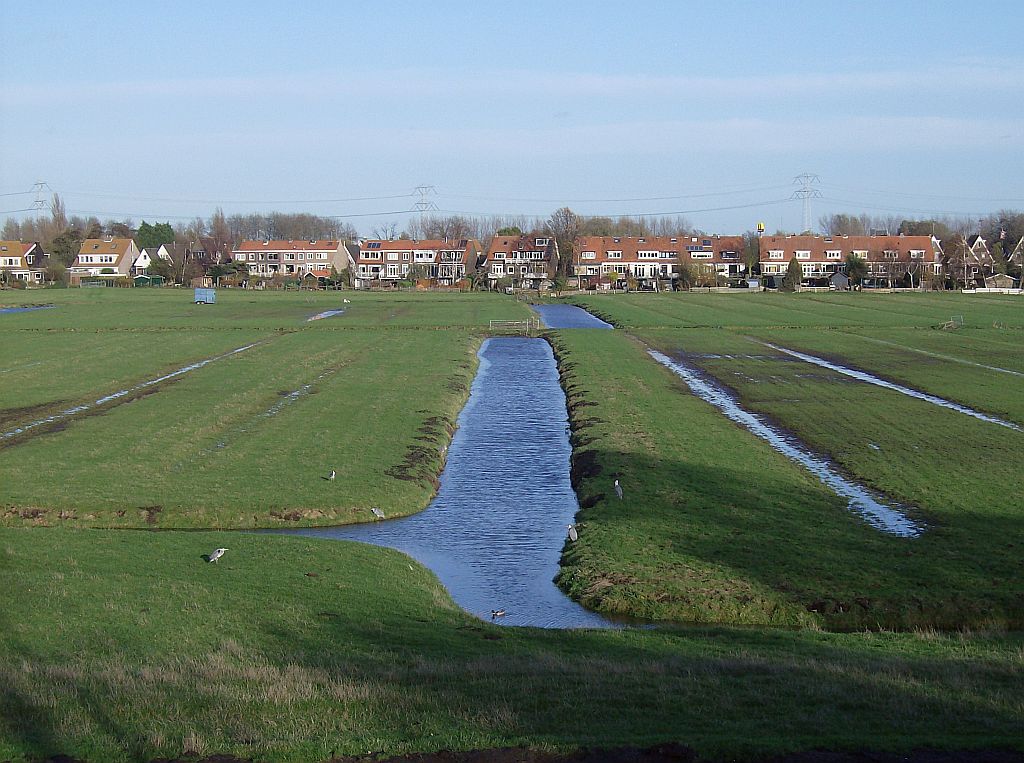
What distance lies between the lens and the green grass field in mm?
12633

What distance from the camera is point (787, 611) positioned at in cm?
1997

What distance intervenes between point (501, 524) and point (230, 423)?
15745 mm

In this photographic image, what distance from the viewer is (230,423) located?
39.8 meters

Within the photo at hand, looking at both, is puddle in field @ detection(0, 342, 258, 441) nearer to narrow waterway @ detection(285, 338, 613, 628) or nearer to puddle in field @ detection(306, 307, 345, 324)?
narrow waterway @ detection(285, 338, 613, 628)

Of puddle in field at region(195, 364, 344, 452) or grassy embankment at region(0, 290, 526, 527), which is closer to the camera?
grassy embankment at region(0, 290, 526, 527)

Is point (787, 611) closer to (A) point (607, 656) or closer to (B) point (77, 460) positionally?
(A) point (607, 656)

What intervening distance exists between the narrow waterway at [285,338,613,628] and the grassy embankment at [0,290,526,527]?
3.15 ft

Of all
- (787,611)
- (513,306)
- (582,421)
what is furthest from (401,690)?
(513,306)

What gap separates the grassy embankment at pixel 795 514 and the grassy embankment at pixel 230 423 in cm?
649

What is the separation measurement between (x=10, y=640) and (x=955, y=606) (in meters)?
15.8

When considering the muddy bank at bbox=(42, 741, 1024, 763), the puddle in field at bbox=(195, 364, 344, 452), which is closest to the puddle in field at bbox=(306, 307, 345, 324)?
the puddle in field at bbox=(195, 364, 344, 452)

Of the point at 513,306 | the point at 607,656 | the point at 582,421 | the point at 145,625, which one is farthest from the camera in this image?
the point at 513,306

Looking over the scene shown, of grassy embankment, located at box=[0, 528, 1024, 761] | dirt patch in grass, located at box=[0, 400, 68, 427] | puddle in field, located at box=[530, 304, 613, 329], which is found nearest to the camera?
grassy embankment, located at box=[0, 528, 1024, 761]

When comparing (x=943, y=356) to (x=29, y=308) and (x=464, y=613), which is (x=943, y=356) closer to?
(x=464, y=613)
